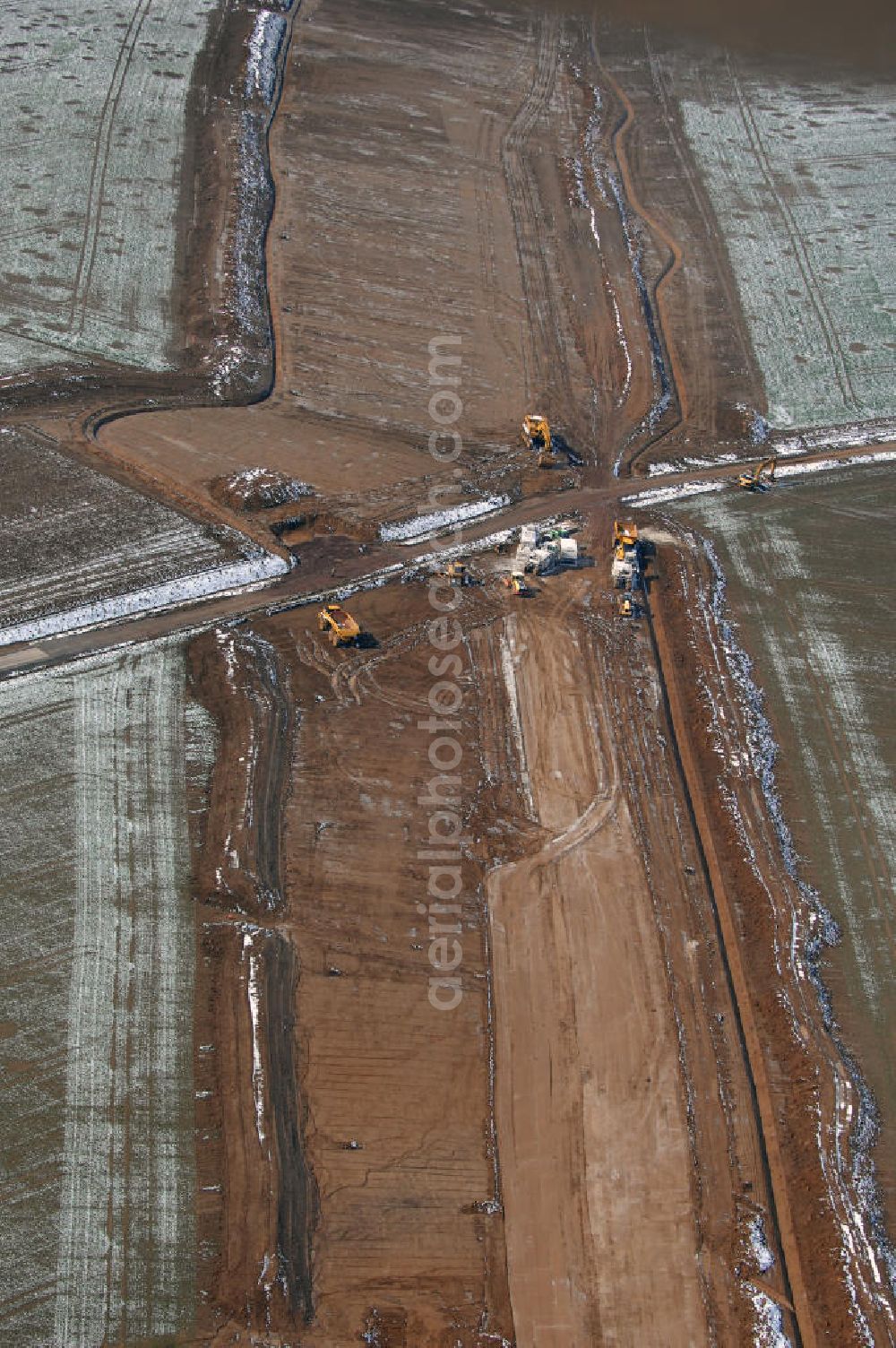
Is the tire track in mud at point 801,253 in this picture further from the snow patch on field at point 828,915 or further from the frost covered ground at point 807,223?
the snow patch on field at point 828,915

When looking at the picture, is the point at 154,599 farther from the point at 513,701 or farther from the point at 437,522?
the point at 513,701

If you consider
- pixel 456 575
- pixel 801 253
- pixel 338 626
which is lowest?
pixel 338 626

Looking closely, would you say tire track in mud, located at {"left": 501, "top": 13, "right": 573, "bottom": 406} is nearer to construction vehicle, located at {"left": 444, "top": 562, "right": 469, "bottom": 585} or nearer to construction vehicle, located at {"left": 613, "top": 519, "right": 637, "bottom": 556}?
construction vehicle, located at {"left": 613, "top": 519, "right": 637, "bottom": 556}

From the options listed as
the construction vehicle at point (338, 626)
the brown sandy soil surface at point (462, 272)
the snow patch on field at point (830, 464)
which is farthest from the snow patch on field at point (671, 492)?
the construction vehicle at point (338, 626)

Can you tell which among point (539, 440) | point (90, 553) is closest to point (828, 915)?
point (539, 440)

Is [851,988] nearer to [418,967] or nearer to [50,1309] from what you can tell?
[418,967]
